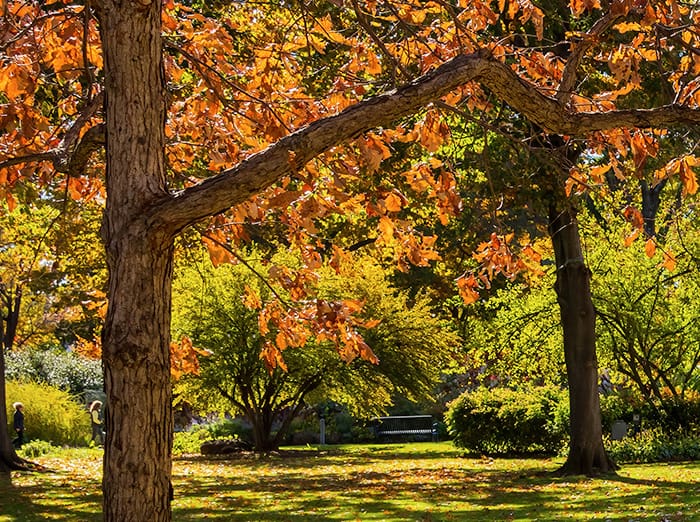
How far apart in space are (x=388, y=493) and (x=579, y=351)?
4.05 m

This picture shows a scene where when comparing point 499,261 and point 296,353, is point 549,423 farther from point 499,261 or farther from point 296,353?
point 499,261

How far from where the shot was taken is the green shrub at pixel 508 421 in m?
20.0

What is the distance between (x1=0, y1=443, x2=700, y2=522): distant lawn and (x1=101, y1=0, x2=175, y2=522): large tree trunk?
6663mm

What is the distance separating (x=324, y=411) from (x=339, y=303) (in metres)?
26.8

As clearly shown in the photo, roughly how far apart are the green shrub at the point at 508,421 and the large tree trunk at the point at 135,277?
1661 cm

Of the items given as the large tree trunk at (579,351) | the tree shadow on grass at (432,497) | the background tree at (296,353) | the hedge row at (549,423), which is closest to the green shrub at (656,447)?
the hedge row at (549,423)

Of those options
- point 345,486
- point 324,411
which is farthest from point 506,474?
point 324,411

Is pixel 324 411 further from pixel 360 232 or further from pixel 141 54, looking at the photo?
pixel 141 54

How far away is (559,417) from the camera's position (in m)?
19.1

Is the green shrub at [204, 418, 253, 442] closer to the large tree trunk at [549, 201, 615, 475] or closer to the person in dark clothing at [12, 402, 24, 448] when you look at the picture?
the person in dark clothing at [12, 402, 24, 448]

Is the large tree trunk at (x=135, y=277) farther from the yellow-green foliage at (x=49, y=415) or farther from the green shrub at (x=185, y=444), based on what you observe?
the yellow-green foliage at (x=49, y=415)

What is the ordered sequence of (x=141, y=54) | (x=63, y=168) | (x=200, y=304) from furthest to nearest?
(x=200, y=304) < (x=63, y=168) < (x=141, y=54)

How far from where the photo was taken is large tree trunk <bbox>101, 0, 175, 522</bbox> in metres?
3.51

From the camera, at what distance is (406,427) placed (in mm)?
32438
